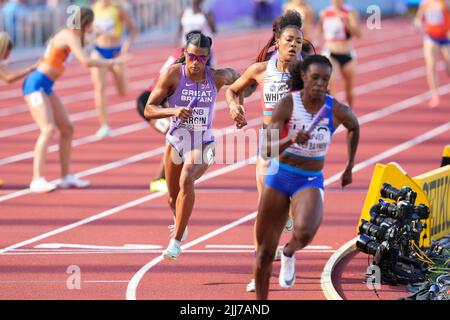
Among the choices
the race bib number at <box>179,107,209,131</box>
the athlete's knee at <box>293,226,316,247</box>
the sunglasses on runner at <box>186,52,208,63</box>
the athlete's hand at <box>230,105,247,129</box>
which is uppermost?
the sunglasses on runner at <box>186,52,208,63</box>

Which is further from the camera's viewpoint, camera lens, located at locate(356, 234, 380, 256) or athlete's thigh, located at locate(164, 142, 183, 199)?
athlete's thigh, located at locate(164, 142, 183, 199)

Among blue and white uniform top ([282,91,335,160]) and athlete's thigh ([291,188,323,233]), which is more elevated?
blue and white uniform top ([282,91,335,160])

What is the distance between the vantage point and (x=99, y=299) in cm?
876

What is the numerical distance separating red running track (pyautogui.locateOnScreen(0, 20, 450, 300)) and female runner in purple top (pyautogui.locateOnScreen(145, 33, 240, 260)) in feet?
2.20

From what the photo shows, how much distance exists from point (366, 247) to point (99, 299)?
2387 mm

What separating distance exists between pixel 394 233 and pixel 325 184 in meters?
4.82

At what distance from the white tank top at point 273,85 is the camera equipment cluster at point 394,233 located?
4.37 ft

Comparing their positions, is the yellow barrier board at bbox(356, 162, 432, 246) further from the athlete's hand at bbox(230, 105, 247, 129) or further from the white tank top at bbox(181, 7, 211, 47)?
the white tank top at bbox(181, 7, 211, 47)

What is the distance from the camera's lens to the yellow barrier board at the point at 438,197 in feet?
34.1

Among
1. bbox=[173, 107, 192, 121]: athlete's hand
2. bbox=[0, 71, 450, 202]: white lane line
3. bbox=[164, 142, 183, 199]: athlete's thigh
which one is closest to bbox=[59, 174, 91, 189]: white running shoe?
bbox=[0, 71, 450, 202]: white lane line

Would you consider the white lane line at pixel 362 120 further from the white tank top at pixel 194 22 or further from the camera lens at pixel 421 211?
the camera lens at pixel 421 211

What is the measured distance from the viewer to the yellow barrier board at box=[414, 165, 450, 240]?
10391 millimetres
